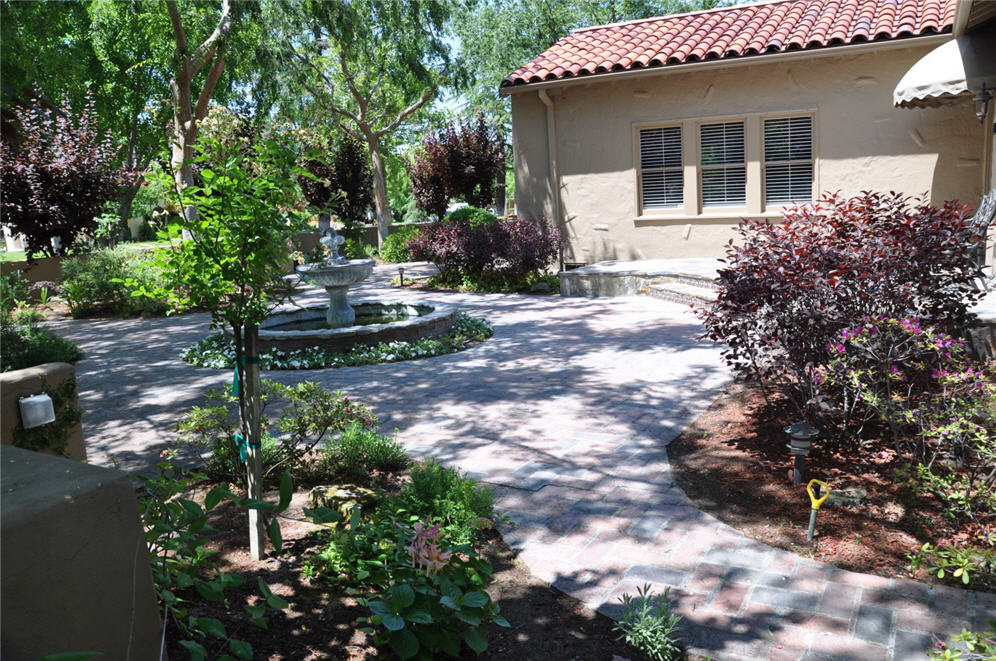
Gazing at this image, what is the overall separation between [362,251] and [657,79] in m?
11.1

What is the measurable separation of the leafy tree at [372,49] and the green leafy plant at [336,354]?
32.9 feet

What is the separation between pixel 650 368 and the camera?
8039 millimetres

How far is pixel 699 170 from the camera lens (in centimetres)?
1405

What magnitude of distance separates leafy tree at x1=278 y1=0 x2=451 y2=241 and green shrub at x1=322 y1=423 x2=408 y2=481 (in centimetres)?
1410

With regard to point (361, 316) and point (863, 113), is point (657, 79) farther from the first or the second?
point (361, 316)

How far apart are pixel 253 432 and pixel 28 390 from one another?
1536 millimetres

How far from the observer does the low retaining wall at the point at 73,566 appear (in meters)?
2.06

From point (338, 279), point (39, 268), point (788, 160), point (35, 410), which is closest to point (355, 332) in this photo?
point (338, 279)

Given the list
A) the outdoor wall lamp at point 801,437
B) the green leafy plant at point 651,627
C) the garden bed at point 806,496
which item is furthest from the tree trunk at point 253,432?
the outdoor wall lamp at point 801,437

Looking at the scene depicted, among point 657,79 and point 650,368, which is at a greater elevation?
point 657,79

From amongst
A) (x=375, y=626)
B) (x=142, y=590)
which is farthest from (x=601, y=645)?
(x=142, y=590)

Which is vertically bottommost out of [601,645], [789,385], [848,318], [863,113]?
[601,645]

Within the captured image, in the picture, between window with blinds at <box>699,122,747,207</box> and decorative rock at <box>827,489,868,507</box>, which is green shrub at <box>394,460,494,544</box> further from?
window with blinds at <box>699,122,747,207</box>

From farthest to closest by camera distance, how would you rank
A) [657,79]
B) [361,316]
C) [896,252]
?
[657,79], [361,316], [896,252]
